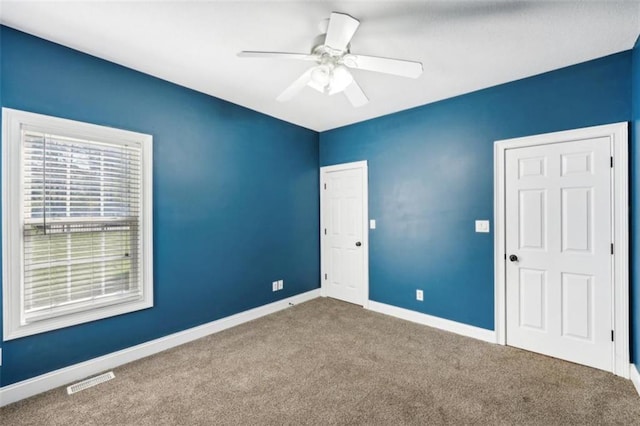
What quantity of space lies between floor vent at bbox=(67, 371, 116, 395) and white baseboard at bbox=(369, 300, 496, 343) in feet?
9.43

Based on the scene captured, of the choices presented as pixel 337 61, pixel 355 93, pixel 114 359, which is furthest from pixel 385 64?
pixel 114 359

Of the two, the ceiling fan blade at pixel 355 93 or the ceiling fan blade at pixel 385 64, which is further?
the ceiling fan blade at pixel 355 93

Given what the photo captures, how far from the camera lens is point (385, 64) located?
1781mm

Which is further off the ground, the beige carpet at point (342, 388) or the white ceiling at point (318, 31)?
the white ceiling at point (318, 31)

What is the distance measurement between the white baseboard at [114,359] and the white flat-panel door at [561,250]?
114 inches

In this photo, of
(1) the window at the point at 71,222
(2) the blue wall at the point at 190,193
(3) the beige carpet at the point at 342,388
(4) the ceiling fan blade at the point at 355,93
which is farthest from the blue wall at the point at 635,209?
(1) the window at the point at 71,222

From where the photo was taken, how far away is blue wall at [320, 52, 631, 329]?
2.38 m

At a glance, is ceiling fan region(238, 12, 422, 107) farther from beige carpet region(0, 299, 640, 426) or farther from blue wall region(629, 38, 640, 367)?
beige carpet region(0, 299, 640, 426)

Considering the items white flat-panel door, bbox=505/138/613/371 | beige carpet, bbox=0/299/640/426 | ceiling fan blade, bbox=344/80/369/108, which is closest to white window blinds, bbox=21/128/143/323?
beige carpet, bbox=0/299/640/426

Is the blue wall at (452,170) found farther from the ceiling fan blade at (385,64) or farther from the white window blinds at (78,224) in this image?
the white window blinds at (78,224)

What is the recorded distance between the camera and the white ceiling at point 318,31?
1.71 m

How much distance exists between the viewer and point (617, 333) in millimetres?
2199

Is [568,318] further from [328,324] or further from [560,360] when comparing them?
[328,324]

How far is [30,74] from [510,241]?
430 cm
